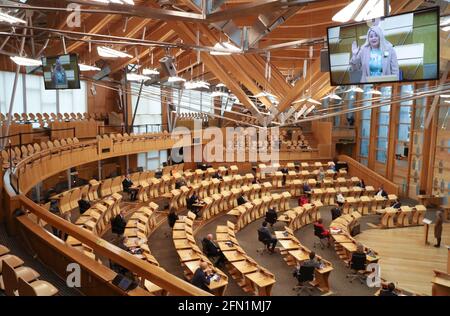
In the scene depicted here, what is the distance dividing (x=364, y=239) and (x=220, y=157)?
39.2ft

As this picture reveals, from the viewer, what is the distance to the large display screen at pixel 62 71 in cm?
1068

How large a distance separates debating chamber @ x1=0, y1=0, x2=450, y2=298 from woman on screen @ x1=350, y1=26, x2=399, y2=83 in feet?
0.07

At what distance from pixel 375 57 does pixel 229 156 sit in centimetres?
1978

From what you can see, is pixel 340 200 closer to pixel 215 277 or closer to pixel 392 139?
pixel 392 139

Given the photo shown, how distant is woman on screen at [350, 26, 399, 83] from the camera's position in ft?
17.9

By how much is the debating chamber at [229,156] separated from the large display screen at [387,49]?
21mm

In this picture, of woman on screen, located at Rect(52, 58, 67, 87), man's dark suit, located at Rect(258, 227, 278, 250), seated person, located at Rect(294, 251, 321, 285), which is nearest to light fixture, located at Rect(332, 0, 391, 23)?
seated person, located at Rect(294, 251, 321, 285)

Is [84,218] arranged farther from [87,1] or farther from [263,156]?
[263,156]

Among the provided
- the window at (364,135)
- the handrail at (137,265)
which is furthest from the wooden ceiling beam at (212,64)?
the window at (364,135)

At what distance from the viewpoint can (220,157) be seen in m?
25.5

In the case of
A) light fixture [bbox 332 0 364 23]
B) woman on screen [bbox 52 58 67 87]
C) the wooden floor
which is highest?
light fixture [bbox 332 0 364 23]

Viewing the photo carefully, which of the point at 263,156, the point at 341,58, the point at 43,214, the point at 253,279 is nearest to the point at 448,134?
the point at 263,156

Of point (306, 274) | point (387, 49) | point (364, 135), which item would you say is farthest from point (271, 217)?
point (364, 135)

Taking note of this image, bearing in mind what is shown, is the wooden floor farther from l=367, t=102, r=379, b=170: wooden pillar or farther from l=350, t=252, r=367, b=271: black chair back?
l=367, t=102, r=379, b=170: wooden pillar
